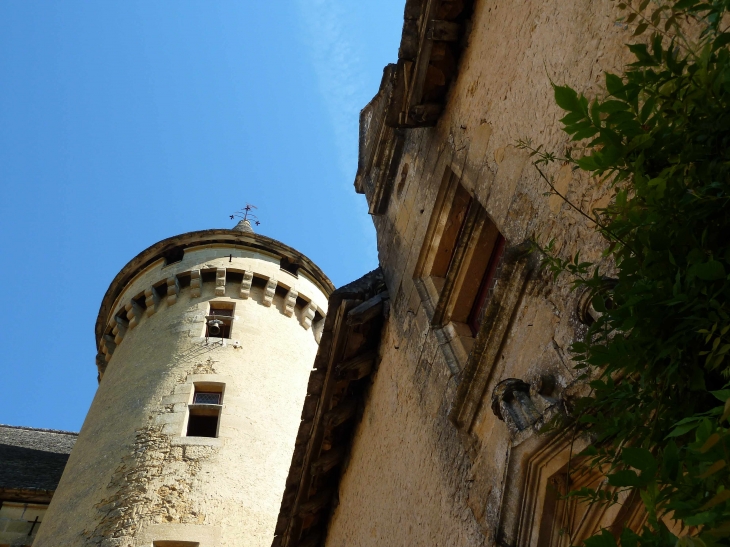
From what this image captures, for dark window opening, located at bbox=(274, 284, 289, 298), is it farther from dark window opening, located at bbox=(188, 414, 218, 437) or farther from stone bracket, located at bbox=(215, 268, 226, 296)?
dark window opening, located at bbox=(188, 414, 218, 437)

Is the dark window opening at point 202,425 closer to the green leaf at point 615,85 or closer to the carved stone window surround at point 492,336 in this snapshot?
the carved stone window surround at point 492,336

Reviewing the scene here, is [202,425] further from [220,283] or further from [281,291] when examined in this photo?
[281,291]

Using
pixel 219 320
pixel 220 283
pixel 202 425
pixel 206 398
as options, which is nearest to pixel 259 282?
pixel 220 283

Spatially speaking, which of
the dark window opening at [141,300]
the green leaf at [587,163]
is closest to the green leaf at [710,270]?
the green leaf at [587,163]

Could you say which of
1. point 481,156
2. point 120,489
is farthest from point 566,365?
point 120,489

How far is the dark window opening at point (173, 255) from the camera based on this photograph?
18.9 metres

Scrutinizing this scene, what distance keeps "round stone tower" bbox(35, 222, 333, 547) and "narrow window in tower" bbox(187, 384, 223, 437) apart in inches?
0.9

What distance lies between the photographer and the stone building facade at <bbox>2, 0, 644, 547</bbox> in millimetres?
4379

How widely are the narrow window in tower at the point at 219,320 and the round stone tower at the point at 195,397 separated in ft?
0.08

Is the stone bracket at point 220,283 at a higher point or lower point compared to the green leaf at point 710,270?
higher

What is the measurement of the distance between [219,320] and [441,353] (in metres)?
11.4

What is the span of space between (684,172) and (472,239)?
11.1ft

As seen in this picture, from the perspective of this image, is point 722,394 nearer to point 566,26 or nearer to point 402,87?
point 566,26

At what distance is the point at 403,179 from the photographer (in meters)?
7.85
